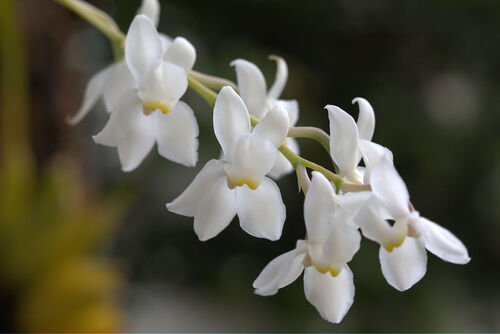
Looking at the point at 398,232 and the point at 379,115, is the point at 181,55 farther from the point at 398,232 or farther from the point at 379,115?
the point at 379,115

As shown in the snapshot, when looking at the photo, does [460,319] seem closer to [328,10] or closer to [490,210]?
[490,210]

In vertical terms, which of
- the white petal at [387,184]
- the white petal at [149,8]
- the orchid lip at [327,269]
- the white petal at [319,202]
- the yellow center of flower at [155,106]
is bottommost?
the orchid lip at [327,269]

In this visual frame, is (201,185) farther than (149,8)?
No

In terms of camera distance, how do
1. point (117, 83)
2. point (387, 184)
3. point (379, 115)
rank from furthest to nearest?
point (379, 115) → point (117, 83) → point (387, 184)

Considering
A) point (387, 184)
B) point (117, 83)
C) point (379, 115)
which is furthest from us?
point (379, 115)

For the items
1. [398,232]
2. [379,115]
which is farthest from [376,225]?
[379,115]

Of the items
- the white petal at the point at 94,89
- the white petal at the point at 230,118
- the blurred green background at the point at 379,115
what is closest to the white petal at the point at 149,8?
the white petal at the point at 94,89

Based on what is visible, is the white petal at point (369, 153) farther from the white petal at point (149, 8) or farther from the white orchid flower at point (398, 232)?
the white petal at point (149, 8)

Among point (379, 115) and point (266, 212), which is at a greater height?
point (379, 115)
